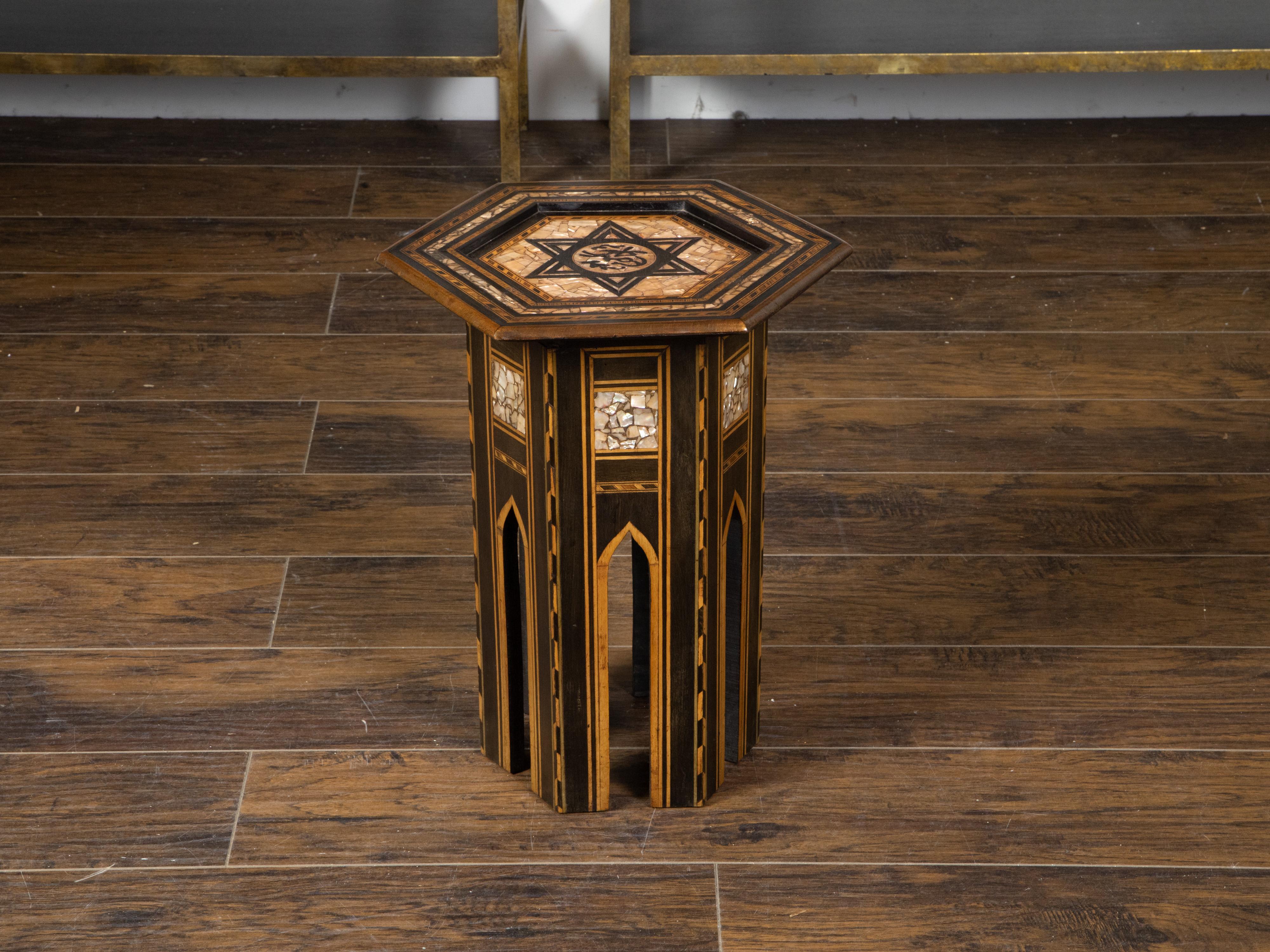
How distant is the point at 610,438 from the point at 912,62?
1643 millimetres

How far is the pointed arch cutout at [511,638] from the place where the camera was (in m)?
1.59

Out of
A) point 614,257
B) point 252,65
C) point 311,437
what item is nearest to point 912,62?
point 252,65

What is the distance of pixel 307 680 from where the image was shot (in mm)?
1882

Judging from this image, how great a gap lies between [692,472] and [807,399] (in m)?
0.96

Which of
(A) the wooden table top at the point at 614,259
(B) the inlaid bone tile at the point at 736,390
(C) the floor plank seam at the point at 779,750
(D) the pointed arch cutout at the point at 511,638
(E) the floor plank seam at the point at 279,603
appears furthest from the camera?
(E) the floor plank seam at the point at 279,603

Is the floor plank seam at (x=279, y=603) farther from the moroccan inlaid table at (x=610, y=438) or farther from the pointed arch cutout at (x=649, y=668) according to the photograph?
the pointed arch cutout at (x=649, y=668)

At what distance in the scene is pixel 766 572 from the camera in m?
2.08

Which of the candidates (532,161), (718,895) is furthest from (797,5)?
(718,895)

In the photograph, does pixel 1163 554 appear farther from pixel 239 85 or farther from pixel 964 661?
pixel 239 85

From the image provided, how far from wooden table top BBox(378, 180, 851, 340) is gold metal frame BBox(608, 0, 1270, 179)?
1253 millimetres

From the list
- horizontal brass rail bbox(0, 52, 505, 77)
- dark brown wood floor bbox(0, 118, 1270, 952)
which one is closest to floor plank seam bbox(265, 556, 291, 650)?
dark brown wood floor bbox(0, 118, 1270, 952)

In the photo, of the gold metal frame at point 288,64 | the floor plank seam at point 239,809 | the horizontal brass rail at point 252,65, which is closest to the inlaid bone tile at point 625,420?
the floor plank seam at point 239,809

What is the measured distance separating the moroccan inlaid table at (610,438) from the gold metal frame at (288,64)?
1284 mm

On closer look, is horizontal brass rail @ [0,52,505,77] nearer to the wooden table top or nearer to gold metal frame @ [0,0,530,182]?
gold metal frame @ [0,0,530,182]
